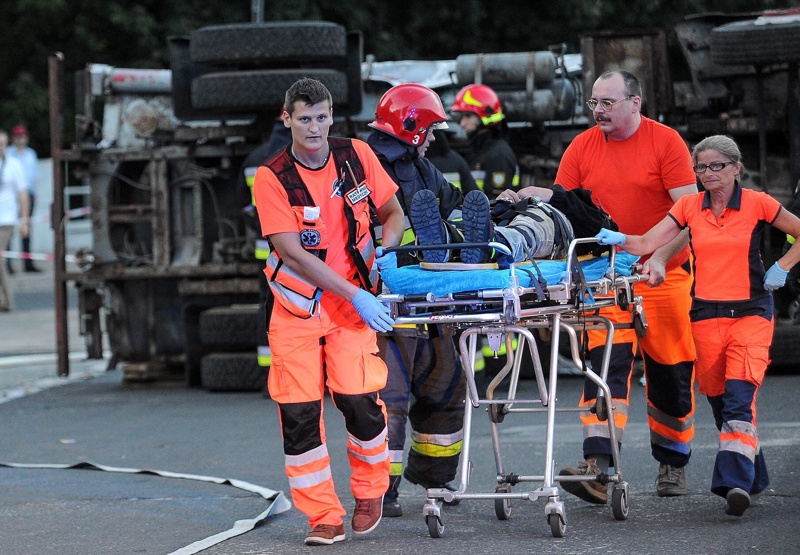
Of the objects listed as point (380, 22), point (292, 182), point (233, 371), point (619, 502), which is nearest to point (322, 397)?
point (292, 182)

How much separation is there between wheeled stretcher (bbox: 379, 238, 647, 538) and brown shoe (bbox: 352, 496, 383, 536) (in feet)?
0.73

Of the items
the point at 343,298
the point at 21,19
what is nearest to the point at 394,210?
the point at 343,298

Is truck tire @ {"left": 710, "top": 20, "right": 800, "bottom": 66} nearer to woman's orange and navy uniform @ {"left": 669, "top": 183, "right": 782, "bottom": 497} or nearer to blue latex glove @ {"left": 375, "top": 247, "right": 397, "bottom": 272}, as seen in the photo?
woman's orange and navy uniform @ {"left": 669, "top": 183, "right": 782, "bottom": 497}

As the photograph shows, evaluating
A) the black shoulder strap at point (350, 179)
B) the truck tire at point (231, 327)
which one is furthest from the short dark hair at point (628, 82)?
the truck tire at point (231, 327)

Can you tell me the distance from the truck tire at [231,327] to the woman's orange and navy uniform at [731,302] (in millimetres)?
4946

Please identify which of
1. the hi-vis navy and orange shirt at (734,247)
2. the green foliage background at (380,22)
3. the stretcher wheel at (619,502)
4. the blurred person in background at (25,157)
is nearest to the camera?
the stretcher wheel at (619,502)

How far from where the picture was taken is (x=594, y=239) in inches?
244

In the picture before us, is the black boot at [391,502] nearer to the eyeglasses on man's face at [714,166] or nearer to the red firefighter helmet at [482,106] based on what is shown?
the eyeglasses on man's face at [714,166]

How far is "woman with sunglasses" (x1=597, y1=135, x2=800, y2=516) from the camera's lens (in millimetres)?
6531

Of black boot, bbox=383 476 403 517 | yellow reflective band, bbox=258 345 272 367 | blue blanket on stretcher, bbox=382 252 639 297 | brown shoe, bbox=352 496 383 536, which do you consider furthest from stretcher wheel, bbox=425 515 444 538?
yellow reflective band, bbox=258 345 272 367

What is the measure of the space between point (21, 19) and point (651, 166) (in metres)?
20.2

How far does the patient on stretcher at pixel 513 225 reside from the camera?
5.80 m

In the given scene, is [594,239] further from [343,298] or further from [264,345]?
[264,345]

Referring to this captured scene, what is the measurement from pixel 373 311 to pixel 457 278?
372 mm
